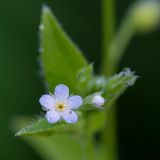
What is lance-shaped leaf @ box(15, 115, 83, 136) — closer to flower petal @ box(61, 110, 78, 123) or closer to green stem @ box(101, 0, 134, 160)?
flower petal @ box(61, 110, 78, 123)

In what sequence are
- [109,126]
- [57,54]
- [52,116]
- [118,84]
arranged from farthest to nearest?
[109,126] → [57,54] → [118,84] → [52,116]

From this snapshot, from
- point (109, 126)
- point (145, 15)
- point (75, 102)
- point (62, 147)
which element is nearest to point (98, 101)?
point (75, 102)

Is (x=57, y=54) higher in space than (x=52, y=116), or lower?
higher

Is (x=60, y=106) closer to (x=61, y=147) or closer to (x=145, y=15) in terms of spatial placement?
(x=61, y=147)

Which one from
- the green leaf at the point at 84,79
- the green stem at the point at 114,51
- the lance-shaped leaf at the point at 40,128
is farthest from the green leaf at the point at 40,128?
the green stem at the point at 114,51

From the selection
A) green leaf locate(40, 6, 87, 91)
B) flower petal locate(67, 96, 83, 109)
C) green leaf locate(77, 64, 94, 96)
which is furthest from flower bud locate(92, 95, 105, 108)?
green leaf locate(40, 6, 87, 91)

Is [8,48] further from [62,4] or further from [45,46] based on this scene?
[45,46]
